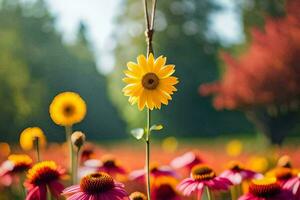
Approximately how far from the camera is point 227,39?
1773 cm

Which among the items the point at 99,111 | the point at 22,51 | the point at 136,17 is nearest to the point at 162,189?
the point at 22,51

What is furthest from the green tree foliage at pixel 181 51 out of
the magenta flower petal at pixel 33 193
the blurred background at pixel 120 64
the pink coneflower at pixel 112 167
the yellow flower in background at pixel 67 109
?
the magenta flower petal at pixel 33 193

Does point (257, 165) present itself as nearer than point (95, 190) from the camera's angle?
No

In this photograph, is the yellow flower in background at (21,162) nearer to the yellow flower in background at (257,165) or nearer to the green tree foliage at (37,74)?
the yellow flower in background at (257,165)

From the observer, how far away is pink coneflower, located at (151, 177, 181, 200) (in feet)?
6.93

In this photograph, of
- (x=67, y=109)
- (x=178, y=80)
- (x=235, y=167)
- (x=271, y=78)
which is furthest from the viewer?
(x=271, y=78)

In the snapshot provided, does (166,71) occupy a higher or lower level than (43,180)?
higher

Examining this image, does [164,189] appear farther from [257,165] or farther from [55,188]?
[257,165]

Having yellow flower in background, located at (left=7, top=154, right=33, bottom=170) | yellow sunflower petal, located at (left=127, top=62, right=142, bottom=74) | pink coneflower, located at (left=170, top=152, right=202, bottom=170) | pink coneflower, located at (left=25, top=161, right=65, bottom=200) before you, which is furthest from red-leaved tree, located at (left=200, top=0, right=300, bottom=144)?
yellow sunflower petal, located at (left=127, top=62, right=142, bottom=74)

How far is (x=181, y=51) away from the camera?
1780 centimetres

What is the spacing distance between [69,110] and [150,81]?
837mm

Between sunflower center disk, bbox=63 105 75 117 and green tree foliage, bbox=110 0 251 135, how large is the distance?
14.8m

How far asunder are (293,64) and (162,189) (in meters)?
7.65

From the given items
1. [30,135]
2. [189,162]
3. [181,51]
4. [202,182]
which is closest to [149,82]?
[202,182]
